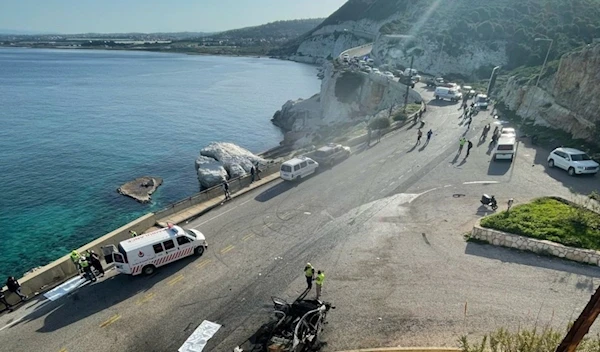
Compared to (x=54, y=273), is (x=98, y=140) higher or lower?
lower

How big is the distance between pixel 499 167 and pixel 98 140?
59.2 meters

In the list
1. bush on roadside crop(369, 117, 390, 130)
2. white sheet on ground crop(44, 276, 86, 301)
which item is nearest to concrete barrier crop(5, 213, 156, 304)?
white sheet on ground crop(44, 276, 86, 301)

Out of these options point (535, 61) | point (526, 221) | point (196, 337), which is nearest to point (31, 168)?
point (196, 337)

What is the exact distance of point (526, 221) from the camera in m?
19.4

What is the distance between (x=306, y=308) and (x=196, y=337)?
418 centimetres

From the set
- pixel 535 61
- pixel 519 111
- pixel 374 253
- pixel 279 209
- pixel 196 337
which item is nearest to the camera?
pixel 196 337

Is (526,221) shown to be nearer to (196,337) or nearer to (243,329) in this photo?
(243,329)

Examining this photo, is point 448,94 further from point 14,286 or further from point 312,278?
point 14,286

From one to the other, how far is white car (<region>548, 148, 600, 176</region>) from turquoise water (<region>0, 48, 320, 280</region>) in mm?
34880

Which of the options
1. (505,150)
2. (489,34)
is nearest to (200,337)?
(505,150)

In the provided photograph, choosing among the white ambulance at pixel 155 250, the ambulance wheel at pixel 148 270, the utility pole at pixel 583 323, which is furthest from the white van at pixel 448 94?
the utility pole at pixel 583 323

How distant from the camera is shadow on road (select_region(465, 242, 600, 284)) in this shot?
15923 mm

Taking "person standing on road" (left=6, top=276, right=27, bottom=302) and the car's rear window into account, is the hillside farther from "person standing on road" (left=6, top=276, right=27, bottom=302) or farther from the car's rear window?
"person standing on road" (left=6, top=276, right=27, bottom=302)

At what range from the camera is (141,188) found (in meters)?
41.2
